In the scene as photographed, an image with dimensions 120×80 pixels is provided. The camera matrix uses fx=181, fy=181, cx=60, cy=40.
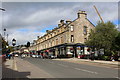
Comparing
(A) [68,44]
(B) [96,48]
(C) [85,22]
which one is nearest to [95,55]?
(B) [96,48]

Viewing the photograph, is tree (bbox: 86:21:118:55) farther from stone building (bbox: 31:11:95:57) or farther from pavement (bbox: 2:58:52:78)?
pavement (bbox: 2:58:52:78)

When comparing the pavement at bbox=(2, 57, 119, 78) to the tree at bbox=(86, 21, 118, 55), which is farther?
the tree at bbox=(86, 21, 118, 55)

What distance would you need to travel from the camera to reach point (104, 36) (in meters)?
38.8

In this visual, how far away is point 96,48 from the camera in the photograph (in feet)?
137

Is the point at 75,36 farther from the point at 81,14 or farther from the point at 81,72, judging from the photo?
the point at 81,72

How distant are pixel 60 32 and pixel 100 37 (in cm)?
2703

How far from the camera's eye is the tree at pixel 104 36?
124 ft

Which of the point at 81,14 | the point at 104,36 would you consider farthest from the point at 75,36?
the point at 104,36

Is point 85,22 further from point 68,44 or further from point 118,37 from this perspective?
point 118,37

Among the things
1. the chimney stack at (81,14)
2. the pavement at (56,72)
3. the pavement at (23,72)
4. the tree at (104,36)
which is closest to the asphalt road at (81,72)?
the pavement at (56,72)

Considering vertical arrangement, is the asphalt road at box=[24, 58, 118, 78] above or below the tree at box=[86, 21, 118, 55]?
below

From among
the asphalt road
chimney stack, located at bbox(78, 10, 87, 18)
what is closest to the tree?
the asphalt road

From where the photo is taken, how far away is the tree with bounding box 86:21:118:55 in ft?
124

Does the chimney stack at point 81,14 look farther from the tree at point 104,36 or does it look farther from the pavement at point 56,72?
the pavement at point 56,72
